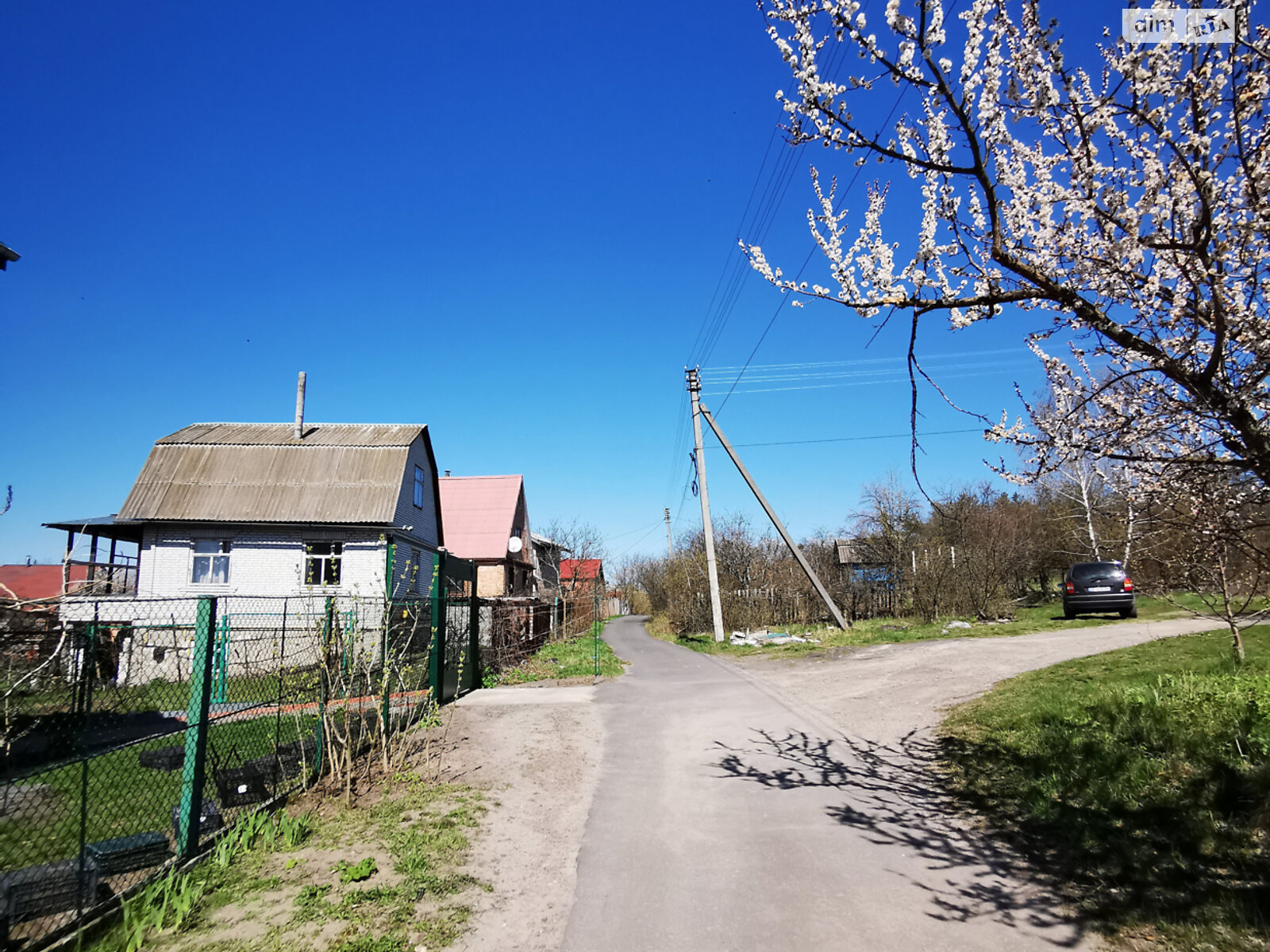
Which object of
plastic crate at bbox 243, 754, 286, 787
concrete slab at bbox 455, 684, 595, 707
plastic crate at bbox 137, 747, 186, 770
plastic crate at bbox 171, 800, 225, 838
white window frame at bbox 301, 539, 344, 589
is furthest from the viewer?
white window frame at bbox 301, 539, 344, 589

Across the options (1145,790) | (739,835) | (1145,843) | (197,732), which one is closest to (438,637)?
(197,732)

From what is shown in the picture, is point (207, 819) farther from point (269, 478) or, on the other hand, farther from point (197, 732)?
point (269, 478)

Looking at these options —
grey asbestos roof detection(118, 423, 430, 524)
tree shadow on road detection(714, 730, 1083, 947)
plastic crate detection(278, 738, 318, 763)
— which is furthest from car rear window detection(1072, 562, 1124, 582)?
plastic crate detection(278, 738, 318, 763)

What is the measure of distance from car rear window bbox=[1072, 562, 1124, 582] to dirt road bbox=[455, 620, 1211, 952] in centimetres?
1125

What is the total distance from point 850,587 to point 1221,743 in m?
22.4

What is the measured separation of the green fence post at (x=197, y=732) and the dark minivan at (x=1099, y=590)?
842 inches

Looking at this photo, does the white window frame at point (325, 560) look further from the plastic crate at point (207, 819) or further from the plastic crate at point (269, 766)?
the plastic crate at point (207, 819)

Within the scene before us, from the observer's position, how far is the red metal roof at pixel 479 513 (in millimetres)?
35344

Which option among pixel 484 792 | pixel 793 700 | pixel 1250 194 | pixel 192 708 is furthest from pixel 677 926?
pixel 793 700

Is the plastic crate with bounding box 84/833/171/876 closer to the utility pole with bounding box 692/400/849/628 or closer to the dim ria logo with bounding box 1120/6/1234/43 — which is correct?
the dim ria logo with bounding box 1120/6/1234/43

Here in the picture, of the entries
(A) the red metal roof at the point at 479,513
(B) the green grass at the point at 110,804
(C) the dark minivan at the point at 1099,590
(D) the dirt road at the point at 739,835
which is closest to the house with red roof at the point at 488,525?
(A) the red metal roof at the point at 479,513

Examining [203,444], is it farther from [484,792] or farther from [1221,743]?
[1221,743]

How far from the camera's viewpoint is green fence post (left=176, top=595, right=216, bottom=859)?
15.2ft

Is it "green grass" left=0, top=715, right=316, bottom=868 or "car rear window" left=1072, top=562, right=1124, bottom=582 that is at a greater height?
"car rear window" left=1072, top=562, right=1124, bottom=582
